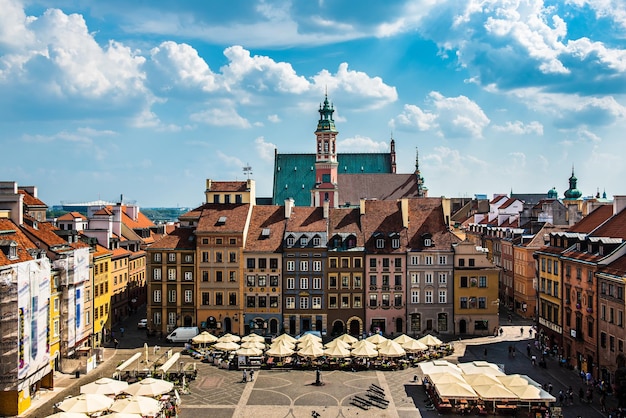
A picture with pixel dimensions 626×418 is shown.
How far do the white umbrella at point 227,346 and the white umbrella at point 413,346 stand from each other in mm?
18145

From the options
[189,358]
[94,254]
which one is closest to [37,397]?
[189,358]

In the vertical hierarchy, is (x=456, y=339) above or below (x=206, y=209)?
below

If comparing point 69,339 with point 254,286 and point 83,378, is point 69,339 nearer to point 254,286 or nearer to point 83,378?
point 83,378

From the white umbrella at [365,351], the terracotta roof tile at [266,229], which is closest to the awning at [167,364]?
the white umbrella at [365,351]

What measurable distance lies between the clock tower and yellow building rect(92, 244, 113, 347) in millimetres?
61665

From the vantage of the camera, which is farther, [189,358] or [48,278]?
[189,358]

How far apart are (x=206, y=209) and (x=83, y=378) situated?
2958cm

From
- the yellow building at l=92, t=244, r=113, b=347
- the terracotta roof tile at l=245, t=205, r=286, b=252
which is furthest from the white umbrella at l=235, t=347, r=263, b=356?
the yellow building at l=92, t=244, r=113, b=347

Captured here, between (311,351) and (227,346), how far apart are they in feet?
31.6

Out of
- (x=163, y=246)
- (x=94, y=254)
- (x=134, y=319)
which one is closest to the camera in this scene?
(x=94, y=254)

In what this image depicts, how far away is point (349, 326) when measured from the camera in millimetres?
80688

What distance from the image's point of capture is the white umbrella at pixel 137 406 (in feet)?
150

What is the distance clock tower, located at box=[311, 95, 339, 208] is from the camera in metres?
137

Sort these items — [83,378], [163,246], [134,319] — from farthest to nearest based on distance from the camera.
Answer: [134,319] < [163,246] < [83,378]
